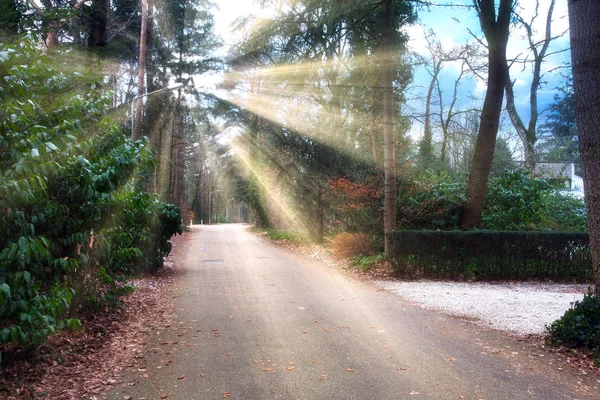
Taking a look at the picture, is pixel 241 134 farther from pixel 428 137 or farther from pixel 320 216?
pixel 428 137

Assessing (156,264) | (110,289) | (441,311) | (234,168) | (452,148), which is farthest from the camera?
(452,148)

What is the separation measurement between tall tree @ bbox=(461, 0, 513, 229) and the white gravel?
11.4 feet

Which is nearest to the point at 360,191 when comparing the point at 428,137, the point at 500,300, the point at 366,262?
the point at 366,262

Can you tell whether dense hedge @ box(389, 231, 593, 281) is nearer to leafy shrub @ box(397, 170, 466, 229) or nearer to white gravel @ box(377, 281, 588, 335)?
white gravel @ box(377, 281, 588, 335)

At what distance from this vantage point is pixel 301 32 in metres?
14.5

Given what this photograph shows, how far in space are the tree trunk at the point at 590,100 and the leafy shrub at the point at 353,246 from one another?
29.1 ft

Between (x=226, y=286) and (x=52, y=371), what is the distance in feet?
19.2

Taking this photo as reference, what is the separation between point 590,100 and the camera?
20.1ft

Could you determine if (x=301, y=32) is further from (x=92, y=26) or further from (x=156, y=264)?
(x=156, y=264)

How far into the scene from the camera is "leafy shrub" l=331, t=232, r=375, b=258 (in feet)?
48.9

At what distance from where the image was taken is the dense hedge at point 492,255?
39.9 feet

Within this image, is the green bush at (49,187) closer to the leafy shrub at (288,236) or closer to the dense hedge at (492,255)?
the dense hedge at (492,255)

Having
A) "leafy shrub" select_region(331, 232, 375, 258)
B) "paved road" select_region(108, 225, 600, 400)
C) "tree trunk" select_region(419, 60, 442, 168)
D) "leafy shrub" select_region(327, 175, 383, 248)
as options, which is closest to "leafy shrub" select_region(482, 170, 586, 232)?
"leafy shrub" select_region(327, 175, 383, 248)

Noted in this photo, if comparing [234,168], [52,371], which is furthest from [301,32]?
[234,168]
